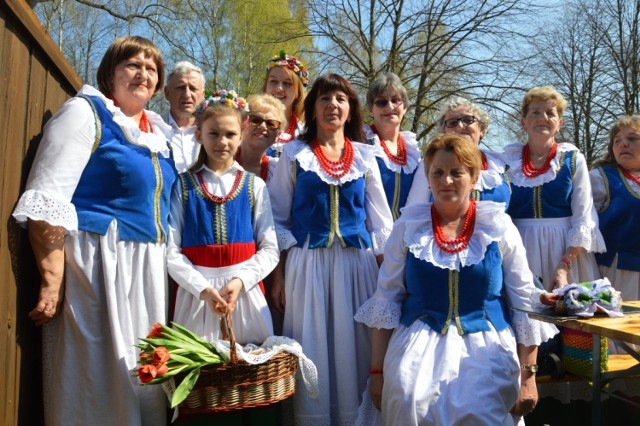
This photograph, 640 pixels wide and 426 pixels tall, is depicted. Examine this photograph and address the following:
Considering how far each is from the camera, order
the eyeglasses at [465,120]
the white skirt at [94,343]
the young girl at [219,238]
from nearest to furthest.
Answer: the white skirt at [94,343]
the young girl at [219,238]
the eyeglasses at [465,120]

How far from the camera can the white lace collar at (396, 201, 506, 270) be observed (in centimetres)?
310

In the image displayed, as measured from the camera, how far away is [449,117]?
434 cm

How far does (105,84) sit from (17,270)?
1125 mm

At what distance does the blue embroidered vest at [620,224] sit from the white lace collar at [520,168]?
53 centimetres

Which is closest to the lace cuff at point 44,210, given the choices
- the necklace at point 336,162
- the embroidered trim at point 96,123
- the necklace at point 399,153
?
the embroidered trim at point 96,123

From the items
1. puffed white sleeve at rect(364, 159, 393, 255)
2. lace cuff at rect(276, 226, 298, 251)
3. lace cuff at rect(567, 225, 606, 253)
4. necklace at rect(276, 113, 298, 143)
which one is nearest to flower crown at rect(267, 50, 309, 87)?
necklace at rect(276, 113, 298, 143)

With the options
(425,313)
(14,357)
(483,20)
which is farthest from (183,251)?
(483,20)

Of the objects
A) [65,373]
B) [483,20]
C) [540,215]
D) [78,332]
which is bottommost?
[65,373]

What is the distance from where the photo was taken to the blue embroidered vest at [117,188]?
9.88 feet

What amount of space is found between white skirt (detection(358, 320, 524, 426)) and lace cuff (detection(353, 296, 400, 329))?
108mm

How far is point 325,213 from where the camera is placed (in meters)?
3.66

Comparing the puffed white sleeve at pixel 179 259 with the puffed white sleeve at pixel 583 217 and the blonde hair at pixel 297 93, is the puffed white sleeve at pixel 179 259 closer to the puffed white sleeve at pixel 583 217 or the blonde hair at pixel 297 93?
the blonde hair at pixel 297 93

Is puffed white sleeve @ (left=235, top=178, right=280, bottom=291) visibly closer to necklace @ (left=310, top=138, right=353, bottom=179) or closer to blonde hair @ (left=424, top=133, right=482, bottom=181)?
necklace @ (left=310, top=138, right=353, bottom=179)

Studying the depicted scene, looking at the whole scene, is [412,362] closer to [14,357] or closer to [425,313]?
[425,313]
